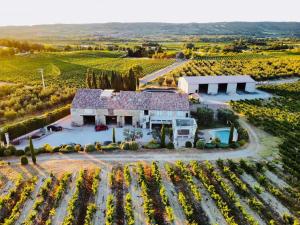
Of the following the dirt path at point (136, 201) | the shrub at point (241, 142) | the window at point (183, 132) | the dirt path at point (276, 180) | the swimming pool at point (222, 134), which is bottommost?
the dirt path at point (276, 180)

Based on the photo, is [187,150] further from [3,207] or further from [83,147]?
[3,207]

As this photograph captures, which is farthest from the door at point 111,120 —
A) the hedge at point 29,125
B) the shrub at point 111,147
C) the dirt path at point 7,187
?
the dirt path at point 7,187

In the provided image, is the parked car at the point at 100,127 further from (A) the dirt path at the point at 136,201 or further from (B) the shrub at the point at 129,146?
(A) the dirt path at the point at 136,201

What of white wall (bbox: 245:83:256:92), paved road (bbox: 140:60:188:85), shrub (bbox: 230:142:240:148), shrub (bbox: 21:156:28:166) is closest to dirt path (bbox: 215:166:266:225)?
shrub (bbox: 230:142:240:148)

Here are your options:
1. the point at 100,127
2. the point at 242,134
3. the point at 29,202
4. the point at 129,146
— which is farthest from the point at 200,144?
the point at 29,202

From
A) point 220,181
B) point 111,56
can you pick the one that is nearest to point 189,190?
point 220,181

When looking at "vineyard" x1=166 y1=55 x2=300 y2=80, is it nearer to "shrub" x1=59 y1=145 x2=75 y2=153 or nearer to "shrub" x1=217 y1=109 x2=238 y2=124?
"shrub" x1=217 y1=109 x2=238 y2=124

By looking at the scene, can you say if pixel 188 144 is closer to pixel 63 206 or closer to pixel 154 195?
pixel 154 195
